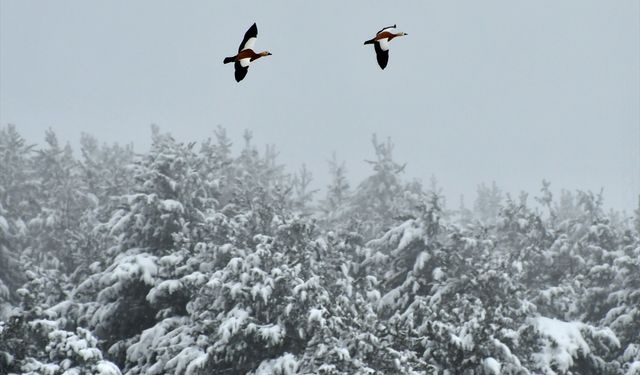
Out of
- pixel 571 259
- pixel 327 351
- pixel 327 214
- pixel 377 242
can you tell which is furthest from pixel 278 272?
pixel 327 214

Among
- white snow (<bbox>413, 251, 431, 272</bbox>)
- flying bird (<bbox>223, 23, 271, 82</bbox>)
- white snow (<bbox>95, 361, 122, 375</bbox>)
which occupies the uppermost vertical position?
white snow (<bbox>413, 251, 431, 272</bbox>)

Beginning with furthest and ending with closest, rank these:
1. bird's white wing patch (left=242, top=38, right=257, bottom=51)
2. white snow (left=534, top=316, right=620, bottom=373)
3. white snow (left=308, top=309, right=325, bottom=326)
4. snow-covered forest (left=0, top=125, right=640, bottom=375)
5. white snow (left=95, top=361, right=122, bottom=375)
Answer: white snow (left=534, top=316, right=620, bottom=373)
snow-covered forest (left=0, top=125, right=640, bottom=375)
white snow (left=308, top=309, right=325, bottom=326)
white snow (left=95, top=361, right=122, bottom=375)
bird's white wing patch (left=242, top=38, right=257, bottom=51)

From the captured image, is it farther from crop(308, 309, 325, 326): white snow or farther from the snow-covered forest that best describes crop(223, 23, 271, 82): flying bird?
crop(308, 309, 325, 326): white snow

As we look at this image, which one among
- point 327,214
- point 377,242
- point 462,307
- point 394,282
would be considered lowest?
point 462,307

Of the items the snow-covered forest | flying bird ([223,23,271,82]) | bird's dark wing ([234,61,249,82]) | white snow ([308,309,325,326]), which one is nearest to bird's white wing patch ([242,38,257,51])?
flying bird ([223,23,271,82])

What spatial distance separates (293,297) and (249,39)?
437 inches

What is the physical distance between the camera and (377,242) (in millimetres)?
26047

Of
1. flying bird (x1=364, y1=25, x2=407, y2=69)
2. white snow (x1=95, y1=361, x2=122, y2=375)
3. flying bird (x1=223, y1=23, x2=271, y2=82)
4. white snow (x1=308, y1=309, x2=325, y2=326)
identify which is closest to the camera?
flying bird (x1=223, y1=23, x2=271, y2=82)

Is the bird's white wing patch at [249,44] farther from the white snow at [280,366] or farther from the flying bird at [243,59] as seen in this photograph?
the white snow at [280,366]

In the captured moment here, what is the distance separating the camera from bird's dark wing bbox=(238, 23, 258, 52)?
738 cm

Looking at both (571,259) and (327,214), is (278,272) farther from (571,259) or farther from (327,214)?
(327,214)

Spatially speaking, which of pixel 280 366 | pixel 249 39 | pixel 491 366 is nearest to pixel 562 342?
pixel 491 366

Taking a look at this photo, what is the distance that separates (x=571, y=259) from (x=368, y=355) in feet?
53.8

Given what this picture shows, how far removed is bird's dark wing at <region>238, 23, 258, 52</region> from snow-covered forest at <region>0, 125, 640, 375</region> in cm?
921
